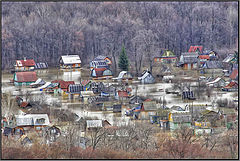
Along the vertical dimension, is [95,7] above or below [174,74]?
above

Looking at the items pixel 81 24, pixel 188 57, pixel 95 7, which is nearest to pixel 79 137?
pixel 188 57

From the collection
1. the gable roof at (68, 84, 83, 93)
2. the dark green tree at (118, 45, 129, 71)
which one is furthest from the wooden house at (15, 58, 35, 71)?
the gable roof at (68, 84, 83, 93)

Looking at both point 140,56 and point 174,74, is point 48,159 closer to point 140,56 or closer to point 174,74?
point 174,74

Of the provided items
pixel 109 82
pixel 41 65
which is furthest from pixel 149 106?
pixel 41 65

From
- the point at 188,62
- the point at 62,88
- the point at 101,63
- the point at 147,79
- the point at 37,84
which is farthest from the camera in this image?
the point at 101,63

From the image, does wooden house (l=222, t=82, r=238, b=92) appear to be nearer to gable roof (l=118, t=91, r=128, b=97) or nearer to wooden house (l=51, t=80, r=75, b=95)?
gable roof (l=118, t=91, r=128, b=97)

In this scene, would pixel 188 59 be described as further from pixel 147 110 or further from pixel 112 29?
pixel 147 110
